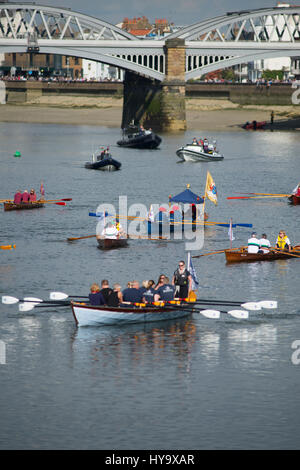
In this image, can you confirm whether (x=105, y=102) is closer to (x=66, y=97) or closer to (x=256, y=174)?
(x=66, y=97)

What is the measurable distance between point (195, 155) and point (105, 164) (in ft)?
40.6

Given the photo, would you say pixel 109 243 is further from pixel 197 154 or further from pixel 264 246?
pixel 197 154

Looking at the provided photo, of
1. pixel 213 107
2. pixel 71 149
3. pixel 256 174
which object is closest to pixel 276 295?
pixel 256 174

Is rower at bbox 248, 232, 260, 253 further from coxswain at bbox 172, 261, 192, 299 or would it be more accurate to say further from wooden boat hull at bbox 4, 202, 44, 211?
wooden boat hull at bbox 4, 202, 44, 211

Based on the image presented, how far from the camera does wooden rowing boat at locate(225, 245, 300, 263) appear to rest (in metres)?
44.2

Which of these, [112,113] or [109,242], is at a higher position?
[112,113]

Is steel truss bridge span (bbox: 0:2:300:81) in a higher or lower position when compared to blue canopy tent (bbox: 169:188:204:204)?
higher

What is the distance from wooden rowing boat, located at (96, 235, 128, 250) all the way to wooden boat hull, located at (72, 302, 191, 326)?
48.1 feet

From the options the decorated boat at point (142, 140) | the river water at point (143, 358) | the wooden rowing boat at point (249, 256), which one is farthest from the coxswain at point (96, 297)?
the decorated boat at point (142, 140)

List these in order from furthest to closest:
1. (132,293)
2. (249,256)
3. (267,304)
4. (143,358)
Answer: (249,256)
(267,304)
(132,293)
(143,358)

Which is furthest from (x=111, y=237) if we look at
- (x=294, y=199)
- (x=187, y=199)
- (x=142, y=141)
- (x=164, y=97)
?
(x=164, y=97)

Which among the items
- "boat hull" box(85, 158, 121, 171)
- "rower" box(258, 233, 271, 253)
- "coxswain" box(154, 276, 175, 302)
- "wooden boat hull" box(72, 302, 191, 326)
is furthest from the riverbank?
"wooden boat hull" box(72, 302, 191, 326)

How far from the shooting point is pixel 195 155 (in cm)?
9438

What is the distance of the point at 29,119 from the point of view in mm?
164125
